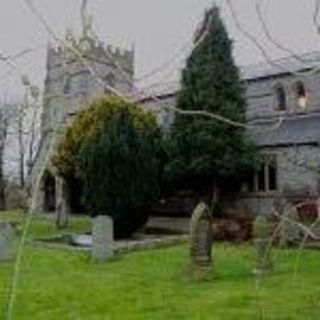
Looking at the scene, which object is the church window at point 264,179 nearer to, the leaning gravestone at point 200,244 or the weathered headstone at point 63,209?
the weathered headstone at point 63,209

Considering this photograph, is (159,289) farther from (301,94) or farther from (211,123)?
(301,94)

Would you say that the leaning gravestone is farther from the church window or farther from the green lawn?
the church window

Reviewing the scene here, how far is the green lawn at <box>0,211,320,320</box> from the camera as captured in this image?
1197 centimetres

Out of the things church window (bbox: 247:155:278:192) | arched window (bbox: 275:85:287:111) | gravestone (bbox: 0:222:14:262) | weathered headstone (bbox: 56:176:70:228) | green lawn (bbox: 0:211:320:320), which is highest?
arched window (bbox: 275:85:287:111)

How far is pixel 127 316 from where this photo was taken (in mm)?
11844

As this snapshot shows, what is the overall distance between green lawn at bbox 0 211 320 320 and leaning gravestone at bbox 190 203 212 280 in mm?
260

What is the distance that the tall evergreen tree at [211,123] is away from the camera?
29.8 m

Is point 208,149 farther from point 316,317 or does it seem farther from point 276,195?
point 316,317

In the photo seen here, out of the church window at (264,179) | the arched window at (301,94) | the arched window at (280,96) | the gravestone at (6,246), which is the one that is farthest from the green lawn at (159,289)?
the arched window at (280,96)

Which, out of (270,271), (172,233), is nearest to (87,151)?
(172,233)

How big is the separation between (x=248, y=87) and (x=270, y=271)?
20799 mm

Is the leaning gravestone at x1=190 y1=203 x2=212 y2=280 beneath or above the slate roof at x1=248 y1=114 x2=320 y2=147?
beneath

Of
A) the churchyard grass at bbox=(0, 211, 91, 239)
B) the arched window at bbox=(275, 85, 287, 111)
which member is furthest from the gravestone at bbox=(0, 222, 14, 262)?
the arched window at bbox=(275, 85, 287, 111)

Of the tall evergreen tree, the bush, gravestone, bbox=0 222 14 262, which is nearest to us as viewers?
gravestone, bbox=0 222 14 262
